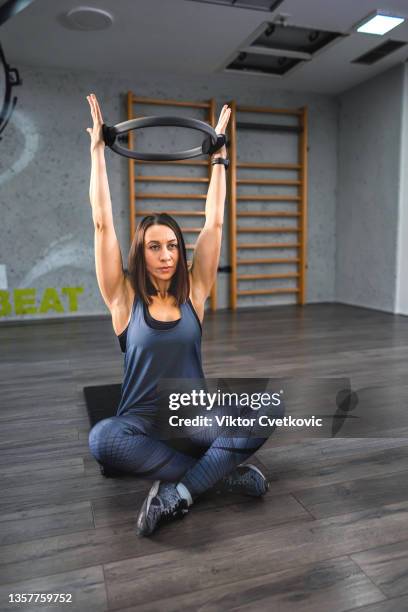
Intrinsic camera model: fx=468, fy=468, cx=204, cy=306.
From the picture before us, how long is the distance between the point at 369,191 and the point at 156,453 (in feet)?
15.5

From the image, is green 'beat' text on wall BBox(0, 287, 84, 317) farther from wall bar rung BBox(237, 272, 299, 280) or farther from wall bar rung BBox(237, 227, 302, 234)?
wall bar rung BBox(237, 227, 302, 234)

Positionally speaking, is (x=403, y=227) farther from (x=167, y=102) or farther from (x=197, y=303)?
(x=197, y=303)

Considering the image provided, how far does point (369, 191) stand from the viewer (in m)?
5.23

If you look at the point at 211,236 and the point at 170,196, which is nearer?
the point at 211,236

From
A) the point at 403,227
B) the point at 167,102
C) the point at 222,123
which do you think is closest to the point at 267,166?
the point at 167,102

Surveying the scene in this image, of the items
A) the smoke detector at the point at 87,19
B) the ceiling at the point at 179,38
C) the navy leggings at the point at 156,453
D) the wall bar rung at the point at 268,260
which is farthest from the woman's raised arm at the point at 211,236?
the wall bar rung at the point at 268,260

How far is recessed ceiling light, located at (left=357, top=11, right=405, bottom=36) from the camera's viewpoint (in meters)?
3.60

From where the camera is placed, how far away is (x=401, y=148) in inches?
187

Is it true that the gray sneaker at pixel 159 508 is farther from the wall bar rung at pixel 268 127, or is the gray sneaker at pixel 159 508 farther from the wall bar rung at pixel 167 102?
the wall bar rung at pixel 268 127

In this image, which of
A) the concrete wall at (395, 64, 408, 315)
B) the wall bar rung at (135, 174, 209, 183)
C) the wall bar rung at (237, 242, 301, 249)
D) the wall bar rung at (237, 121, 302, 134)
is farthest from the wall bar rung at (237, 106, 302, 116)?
the wall bar rung at (237, 242, 301, 249)

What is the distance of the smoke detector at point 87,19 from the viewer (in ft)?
11.2

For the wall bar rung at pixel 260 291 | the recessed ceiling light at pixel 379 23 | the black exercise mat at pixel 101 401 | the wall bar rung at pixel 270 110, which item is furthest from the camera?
the wall bar rung at pixel 260 291

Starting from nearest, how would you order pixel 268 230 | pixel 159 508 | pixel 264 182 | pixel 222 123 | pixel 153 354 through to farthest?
pixel 159 508, pixel 153 354, pixel 222 123, pixel 264 182, pixel 268 230

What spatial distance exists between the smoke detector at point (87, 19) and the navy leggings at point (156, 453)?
3280mm
